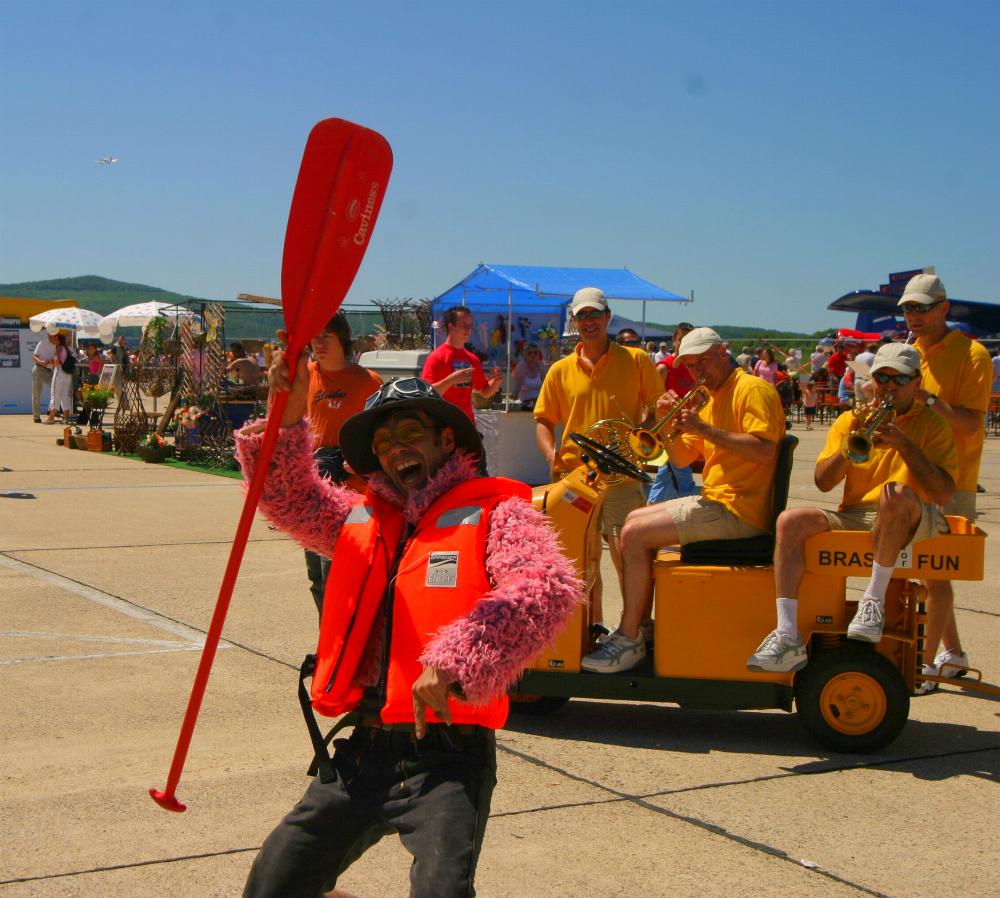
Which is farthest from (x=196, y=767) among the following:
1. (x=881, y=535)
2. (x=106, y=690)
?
(x=881, y=535)

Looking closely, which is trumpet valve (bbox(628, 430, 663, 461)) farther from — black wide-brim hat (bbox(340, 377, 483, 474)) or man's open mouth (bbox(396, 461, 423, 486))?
man's open mouth (bbox(396, 461, 423, 486))

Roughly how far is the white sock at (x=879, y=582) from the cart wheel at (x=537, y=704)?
1390 mm

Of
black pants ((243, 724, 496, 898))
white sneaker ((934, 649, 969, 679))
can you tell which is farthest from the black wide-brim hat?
white sneaker ((934, 649, 969, 679))

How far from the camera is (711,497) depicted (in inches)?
216

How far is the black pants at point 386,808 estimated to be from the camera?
277 cm

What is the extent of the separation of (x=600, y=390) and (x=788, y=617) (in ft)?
5.87

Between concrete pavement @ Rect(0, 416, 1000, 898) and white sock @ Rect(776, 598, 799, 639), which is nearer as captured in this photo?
concrete pavement @ Rect(0, 416, 1000, 898)

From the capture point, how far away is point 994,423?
81.8 feet

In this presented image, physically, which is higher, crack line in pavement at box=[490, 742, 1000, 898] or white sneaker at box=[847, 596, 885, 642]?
white sneaker at box=[847, 596, 885, 642]

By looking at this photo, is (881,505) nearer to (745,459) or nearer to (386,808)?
(745,459)

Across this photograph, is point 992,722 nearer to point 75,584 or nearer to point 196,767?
point 196,767

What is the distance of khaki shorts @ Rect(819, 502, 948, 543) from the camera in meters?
5.30

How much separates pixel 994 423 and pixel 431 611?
78.9 ft

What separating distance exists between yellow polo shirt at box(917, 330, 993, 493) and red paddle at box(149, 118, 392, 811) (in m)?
3.53
